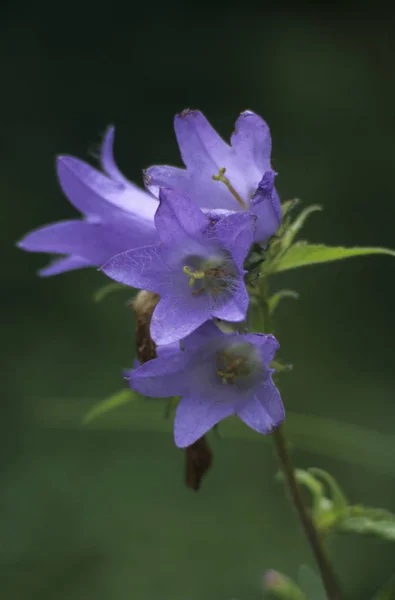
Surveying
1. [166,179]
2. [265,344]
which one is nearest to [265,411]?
[265,344]

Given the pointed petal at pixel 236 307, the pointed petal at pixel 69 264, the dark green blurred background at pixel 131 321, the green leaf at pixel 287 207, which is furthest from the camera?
the dark green blurred background at pixel 131 321

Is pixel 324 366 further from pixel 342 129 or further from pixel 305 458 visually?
pixel 342 129

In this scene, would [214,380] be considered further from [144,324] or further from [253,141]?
[253,141]

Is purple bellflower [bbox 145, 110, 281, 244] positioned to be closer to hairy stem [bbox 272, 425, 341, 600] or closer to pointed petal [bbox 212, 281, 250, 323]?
pointed petal [bbox 212, 281, 250, 323]

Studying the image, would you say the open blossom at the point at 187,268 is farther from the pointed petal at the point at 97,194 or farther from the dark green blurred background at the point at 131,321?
the dark green blurred background at the point at 131,321

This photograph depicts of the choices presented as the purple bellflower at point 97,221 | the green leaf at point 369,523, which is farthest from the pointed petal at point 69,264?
the green leaf at point 369,523

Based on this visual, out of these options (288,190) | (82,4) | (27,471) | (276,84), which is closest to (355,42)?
(276,84)
